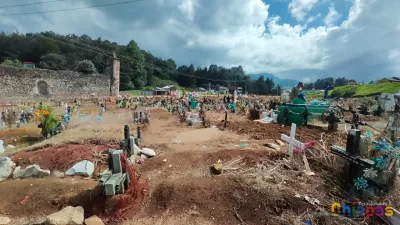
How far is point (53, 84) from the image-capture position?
26781 mm

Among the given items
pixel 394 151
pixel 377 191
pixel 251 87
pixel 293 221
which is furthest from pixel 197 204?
pixel 251 87

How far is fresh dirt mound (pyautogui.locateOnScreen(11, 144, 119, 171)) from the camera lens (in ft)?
18.3

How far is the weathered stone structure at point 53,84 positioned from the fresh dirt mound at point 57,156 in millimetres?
23062

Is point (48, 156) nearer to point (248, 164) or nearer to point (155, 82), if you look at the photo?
point (248, 164)

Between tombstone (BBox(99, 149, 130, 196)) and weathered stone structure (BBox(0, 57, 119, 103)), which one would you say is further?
weathered stone structure (BBox(0, 57, 119, 103))

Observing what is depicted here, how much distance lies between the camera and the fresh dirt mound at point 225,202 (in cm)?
323

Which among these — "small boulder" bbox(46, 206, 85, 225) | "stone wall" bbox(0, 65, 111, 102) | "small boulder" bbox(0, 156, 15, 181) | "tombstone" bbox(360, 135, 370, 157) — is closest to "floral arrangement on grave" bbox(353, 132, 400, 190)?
"tombstone" bbox(360, 135, 370, 157)

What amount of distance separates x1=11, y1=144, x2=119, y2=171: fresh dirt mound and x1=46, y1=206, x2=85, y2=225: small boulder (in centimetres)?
252

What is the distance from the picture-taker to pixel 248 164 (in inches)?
195

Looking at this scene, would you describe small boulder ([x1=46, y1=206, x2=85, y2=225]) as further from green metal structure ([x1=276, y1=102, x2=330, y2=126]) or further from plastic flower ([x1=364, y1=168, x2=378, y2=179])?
green metal structure ([x1=276, y1=102, x2=330, y2=126])

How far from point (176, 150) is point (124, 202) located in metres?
3.00

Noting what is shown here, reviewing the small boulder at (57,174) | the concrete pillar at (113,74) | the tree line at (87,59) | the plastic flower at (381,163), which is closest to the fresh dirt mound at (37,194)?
the small boulder at (57,174)

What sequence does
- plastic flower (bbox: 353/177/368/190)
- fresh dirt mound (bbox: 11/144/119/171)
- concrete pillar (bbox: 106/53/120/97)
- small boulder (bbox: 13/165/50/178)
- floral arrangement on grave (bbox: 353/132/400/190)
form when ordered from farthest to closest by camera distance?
1. concrete pillar (bbox: 106/53/120/97)
2. fresh dirt mound (bbox: 11/144/119/171)
3. small boulder (bbox: 13/165/50/178)
4. plastic flower (bbox: 353/177/368/190)
5. floral arrangement on grave (bbox: 353/132/400/190)

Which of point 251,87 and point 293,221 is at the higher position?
point 251,87
